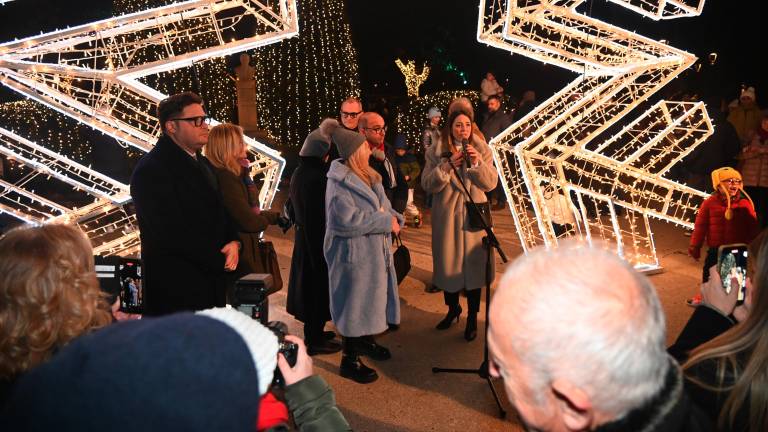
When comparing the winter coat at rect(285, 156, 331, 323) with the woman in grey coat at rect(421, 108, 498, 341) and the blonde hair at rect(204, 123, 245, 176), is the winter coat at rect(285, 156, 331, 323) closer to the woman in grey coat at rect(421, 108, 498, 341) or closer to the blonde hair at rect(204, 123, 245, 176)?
the blonde hair at rect(204, 123, 245, 176)

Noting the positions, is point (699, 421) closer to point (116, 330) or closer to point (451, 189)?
point (116, 330)

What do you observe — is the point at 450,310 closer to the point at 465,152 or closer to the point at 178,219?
the point at 465,152

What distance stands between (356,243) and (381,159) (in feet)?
4.76

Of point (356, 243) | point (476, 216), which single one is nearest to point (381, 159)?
point (476, 216)

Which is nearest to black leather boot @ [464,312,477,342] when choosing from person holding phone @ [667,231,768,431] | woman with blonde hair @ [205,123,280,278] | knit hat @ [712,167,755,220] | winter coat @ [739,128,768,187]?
woman with blonde hair @ [205,123,280,278]

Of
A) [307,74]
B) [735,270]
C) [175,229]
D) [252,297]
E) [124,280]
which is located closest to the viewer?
[252,297]

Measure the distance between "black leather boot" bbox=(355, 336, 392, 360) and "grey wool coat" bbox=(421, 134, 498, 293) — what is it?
795 millimetres

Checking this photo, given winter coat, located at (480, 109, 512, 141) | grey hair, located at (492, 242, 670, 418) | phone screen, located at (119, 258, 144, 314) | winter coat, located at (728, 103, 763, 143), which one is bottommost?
winter coat, located at (480, 109, 512, 141)

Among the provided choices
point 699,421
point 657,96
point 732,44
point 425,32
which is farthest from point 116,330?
point 425,32

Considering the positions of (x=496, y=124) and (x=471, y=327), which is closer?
(x=471, y=327)

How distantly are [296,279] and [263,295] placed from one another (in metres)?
3.13

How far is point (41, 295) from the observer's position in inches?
71.2

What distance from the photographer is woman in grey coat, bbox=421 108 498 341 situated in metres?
5.29

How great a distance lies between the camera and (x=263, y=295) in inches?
82.4
